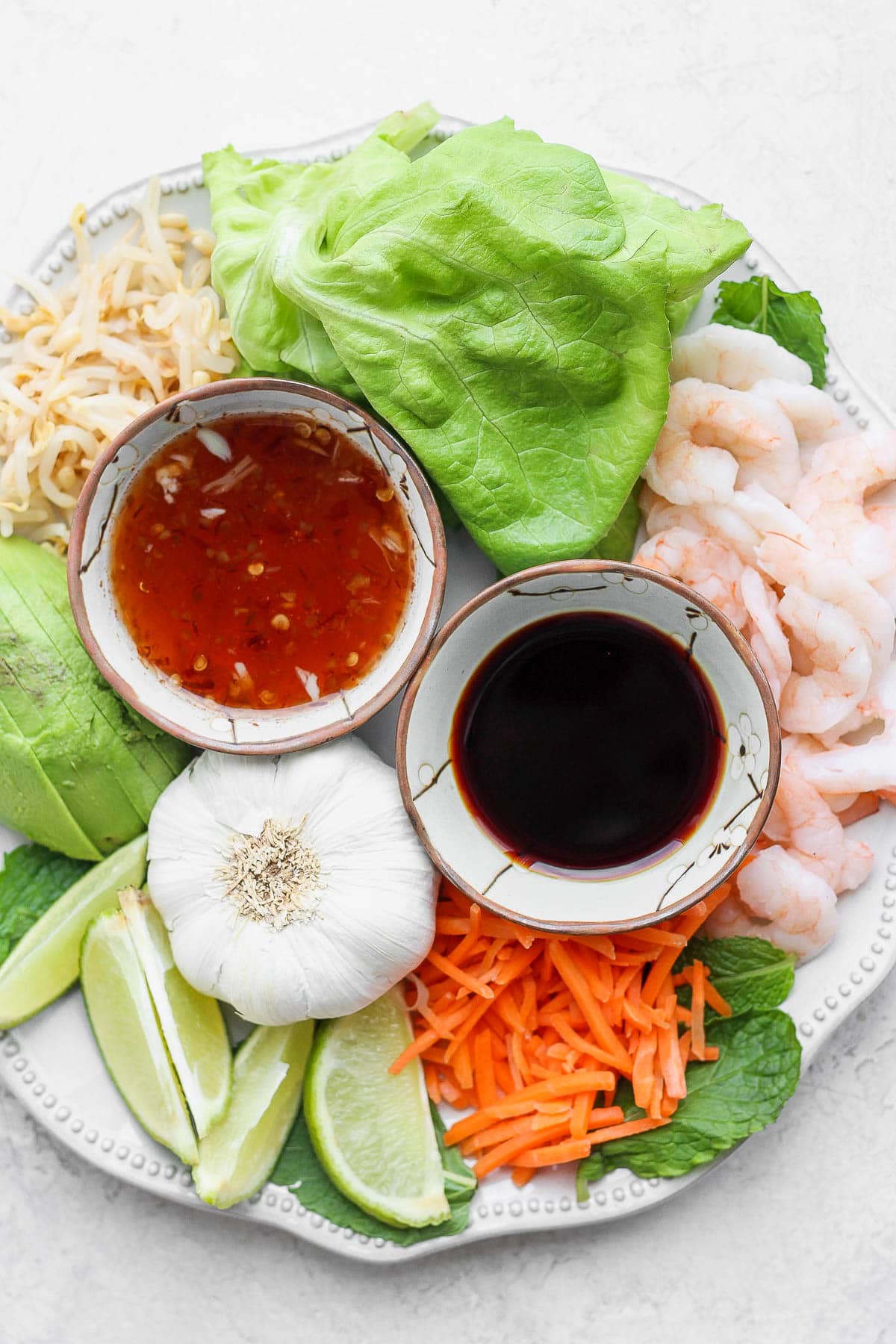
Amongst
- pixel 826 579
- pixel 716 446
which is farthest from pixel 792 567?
pixel 716 446

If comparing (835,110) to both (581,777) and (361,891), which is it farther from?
(361,891)

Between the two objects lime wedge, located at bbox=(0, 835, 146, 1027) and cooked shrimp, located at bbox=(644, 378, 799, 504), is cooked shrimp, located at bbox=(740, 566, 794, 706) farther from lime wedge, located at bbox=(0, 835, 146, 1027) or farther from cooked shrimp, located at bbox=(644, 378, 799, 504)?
lime wedge, located at bbox=(0, 835, 146, 1027)

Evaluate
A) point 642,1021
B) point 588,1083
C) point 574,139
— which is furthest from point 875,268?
point 588,1083

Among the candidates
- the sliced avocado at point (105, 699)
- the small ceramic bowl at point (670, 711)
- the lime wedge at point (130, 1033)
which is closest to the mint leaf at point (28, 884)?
the lime wedge at point (130, 1033)

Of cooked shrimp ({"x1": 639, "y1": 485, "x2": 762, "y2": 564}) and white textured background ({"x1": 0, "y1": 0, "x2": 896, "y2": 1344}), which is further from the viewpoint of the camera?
white textured background ({"x1": 0, "y1": 0, "x2": 896, "y2": 1344})

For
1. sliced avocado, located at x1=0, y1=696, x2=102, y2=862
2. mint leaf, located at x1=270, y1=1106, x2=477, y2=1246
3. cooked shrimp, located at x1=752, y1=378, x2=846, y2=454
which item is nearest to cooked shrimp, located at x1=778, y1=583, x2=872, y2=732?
cooked shrimp, located at x1=752, y1=378, x2=846, y2=454
